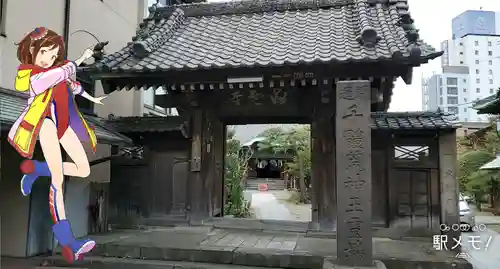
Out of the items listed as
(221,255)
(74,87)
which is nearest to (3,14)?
(74,87)

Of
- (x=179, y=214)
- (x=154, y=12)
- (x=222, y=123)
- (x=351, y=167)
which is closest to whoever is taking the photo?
(x=351, y=167)

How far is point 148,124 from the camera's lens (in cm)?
909

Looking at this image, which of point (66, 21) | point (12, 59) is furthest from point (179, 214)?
point (66, 21)

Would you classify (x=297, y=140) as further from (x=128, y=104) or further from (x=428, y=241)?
(x=428, y=241)

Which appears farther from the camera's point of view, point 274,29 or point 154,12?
point 154,12

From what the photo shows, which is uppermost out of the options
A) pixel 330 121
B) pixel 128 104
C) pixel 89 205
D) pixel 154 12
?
pixel 154 12

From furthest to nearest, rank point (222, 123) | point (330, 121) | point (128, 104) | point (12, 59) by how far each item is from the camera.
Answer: point (128, 104) → point (222, 123) → point (330, 121) → point (12, 59)

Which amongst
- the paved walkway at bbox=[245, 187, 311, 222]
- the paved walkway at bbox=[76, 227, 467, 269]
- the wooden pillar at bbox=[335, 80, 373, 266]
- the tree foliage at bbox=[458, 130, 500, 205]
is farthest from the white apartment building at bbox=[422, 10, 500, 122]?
the wooden pillar at bbox=[335, 80, 373, 266]

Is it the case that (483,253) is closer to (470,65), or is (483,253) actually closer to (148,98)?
(148,98)

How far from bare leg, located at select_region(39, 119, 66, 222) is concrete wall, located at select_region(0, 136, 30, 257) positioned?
2132 mm

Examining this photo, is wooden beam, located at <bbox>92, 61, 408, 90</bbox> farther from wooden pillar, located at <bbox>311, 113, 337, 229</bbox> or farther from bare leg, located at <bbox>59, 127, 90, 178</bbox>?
bare leg, located at <bbox>59, 127, 90, 178</bbox>

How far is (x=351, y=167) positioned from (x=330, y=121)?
2.84 metres

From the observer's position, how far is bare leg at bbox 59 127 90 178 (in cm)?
586

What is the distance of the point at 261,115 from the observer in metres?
9.05
